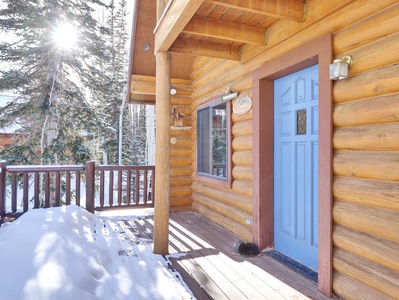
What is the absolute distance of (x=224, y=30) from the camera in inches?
113

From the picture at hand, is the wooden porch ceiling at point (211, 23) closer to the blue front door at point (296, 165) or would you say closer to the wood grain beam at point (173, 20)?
the wood grain beam at point (173, 20)

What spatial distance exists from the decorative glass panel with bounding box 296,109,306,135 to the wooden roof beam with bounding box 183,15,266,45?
3.08ft

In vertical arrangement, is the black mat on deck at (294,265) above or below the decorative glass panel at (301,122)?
below

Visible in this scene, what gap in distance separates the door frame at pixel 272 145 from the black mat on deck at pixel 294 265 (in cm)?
14

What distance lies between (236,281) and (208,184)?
2.33m

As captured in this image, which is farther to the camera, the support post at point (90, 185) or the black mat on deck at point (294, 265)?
the support post at point (90, 185)

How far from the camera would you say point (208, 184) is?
4695mm

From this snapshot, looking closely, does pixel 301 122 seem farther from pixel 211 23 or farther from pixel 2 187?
pixel 2 187

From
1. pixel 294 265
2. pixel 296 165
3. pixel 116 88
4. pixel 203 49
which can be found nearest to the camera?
pixel 294 265

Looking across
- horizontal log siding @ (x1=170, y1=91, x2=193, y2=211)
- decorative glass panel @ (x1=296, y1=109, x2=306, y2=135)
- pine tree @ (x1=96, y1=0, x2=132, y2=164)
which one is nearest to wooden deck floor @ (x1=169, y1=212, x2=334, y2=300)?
decorative glass panel @ (x1=296, y1=109, x2=306, y2=135)

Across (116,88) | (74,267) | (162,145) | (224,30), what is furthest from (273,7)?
(116,88)

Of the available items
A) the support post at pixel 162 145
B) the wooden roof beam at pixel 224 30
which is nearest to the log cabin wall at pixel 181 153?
the support post at pixel 162 145

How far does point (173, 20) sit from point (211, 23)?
51 cm

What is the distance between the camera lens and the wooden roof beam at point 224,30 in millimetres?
2783
